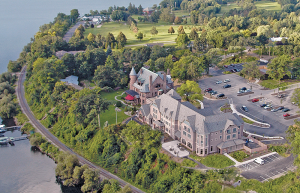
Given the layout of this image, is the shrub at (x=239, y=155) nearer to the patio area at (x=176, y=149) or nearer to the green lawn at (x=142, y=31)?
the patio area at (x=176, y=149)

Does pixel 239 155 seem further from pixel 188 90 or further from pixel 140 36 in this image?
pixel 140 36

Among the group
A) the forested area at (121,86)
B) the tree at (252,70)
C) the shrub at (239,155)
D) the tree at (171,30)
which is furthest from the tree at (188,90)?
the tree at (171,30)

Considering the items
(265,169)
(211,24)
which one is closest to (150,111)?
(265,169)

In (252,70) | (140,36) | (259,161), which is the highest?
(140,36)

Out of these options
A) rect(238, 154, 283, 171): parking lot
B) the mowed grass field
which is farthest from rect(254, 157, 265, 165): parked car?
the mowed grass field

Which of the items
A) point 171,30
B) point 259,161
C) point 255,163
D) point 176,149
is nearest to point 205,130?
point 176,149

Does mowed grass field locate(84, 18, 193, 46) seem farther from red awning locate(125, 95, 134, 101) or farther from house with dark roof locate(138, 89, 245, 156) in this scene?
house with dark roof locate(138, 89, 245, 156)

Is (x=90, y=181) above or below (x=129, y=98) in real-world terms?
below
